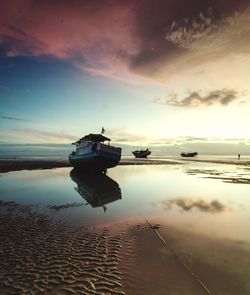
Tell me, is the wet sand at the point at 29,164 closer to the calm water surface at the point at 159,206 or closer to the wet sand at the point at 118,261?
the calm water surface at the point at 159,206

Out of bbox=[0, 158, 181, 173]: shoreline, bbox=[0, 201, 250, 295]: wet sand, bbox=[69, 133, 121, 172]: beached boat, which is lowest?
bbox=[0, 201, 250, 295]: wet sand

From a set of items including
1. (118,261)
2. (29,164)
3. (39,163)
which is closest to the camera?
(118,261)

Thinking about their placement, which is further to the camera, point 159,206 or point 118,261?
point 159,206

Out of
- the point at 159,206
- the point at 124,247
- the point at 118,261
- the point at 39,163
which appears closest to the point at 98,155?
the point at 159,206

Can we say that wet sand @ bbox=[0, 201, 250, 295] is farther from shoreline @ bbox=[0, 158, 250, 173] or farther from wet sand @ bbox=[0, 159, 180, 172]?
wet sand @ bbox=[0, 159, 180, 172]

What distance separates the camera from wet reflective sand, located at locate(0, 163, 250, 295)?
19.5 feet

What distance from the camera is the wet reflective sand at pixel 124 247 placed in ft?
19.5

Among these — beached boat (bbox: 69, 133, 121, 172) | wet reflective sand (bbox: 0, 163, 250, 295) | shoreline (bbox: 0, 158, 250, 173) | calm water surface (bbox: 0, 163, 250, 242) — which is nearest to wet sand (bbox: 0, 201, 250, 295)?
wet reflective sand (bbox: 0, 163, 250, 295)

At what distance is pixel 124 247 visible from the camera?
8.29m

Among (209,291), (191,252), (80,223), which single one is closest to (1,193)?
(80,223)

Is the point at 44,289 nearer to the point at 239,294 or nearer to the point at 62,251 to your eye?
the point at 62,251

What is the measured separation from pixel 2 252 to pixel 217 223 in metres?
8.09

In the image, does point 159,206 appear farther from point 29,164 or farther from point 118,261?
point 29,164

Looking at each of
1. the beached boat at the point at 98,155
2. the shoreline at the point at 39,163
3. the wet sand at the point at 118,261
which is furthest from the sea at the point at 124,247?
the shoreline at the point at 39,163
